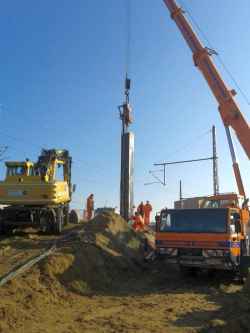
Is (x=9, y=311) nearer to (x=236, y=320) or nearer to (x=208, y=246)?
(x=236, y=320)

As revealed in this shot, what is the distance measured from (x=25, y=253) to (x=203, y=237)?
5.19 m

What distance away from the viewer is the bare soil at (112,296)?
26.1ft

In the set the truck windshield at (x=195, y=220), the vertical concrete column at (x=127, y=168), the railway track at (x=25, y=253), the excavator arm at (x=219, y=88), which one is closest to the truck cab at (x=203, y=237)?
the truck windshield at (x=195, y=220)

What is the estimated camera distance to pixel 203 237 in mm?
12125

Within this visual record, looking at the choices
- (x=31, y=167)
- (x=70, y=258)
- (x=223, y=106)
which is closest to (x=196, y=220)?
(x=70, y=258)

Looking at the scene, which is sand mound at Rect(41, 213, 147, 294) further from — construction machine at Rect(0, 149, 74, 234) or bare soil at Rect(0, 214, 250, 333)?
construction machine at Rect(0, 149, 74, 234)

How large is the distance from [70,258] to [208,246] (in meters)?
3.90

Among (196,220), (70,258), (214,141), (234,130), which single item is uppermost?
(214,141)

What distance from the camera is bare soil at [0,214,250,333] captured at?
7.95m

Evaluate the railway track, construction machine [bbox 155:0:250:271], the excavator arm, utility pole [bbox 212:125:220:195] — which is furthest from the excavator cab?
utility pole [bbox 212:125:220:195]

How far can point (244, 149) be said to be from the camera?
16703mm

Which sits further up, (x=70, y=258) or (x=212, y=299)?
(x=70, y=258)

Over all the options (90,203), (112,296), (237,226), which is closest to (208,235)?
(237,226)

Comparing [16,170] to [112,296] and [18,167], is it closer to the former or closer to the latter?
[18,167]
